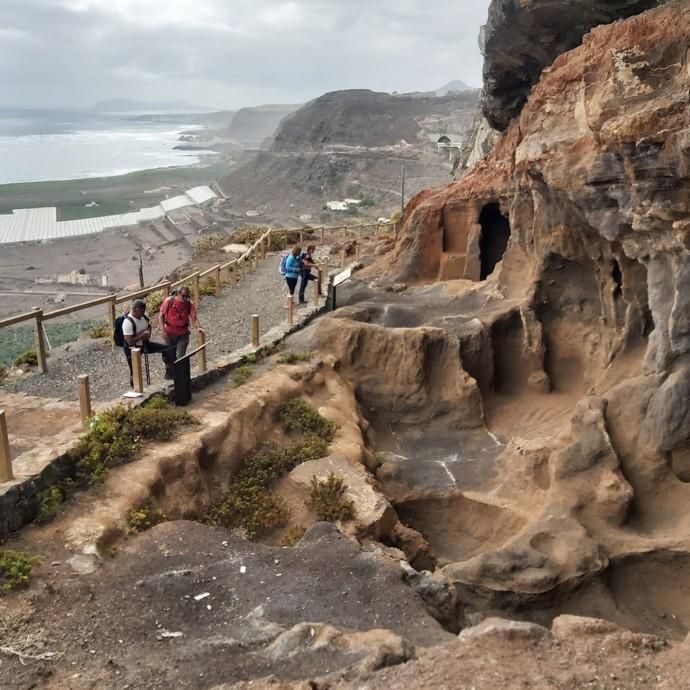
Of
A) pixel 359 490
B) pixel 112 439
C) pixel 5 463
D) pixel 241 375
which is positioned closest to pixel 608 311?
pixel 359 490

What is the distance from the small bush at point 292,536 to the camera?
385 inches

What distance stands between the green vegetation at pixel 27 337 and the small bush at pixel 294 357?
11907mm

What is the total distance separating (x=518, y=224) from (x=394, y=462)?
7.98 meters

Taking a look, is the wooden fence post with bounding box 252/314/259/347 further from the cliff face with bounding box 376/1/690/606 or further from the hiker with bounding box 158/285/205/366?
the cliff face with bounding box 376/1/690/606

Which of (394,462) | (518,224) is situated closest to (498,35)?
(518,224)

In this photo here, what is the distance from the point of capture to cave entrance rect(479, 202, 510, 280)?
79.7 feet

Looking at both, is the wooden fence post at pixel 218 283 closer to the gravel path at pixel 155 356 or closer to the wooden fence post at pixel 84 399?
the gravel path at pixel 155 356

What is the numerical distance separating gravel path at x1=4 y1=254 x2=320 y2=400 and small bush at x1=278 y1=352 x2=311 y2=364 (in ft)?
4.92

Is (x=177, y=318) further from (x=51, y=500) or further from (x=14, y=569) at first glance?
(x=14, y=569)

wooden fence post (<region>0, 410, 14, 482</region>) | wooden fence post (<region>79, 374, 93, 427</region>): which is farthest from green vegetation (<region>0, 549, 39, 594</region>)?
wooden fence post (<region>79, 374, 93, 427</region>)

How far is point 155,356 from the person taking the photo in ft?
49.3

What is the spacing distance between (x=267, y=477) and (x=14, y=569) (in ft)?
14.7

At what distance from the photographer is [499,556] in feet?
35.4

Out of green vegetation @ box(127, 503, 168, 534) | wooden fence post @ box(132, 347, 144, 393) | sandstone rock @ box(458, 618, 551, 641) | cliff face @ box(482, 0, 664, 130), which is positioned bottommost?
green vegetation @ box(127, 503, 168, 534)
